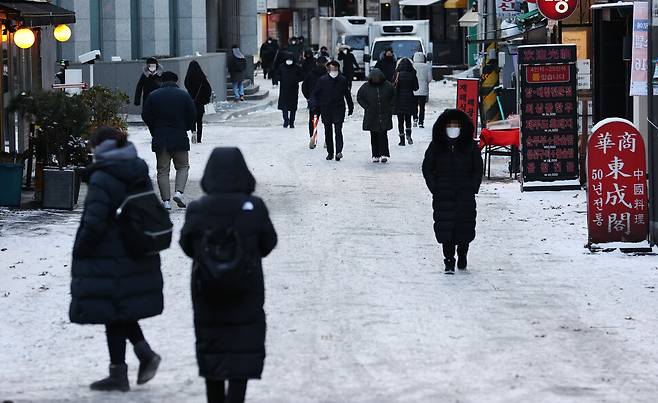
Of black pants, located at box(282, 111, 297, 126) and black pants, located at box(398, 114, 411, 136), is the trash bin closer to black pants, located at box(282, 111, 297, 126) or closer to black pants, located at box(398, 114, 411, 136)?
black pants, located at box(398, 114, 411, 136)

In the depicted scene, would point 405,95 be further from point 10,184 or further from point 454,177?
point 454,177

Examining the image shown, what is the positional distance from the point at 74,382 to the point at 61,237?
7.28 meters

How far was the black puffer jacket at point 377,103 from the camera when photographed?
2494cm

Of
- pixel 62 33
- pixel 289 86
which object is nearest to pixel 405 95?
pixel 289 86

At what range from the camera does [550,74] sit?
2041 centimetres

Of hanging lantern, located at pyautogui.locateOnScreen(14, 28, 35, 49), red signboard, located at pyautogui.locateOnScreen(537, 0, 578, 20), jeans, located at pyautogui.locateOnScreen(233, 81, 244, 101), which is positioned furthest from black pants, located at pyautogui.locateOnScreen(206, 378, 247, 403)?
jeans, located at pyautogui.locateOnScreen(233, 81, 244, 101)

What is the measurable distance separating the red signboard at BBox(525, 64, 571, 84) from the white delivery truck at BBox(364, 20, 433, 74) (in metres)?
30.4

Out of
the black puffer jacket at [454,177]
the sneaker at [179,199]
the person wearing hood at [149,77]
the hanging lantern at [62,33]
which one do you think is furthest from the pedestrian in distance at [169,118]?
the hanging lantern at [62,33]

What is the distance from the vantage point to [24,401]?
9023mm

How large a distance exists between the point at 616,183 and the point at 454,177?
2.08m

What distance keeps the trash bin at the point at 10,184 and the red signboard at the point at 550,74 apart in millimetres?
6562

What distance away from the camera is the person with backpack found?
759 centimetres

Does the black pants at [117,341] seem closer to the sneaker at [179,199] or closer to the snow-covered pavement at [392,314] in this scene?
the snow-covered pavement at [392,314]

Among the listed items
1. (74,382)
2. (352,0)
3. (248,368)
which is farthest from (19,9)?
(352,0)
